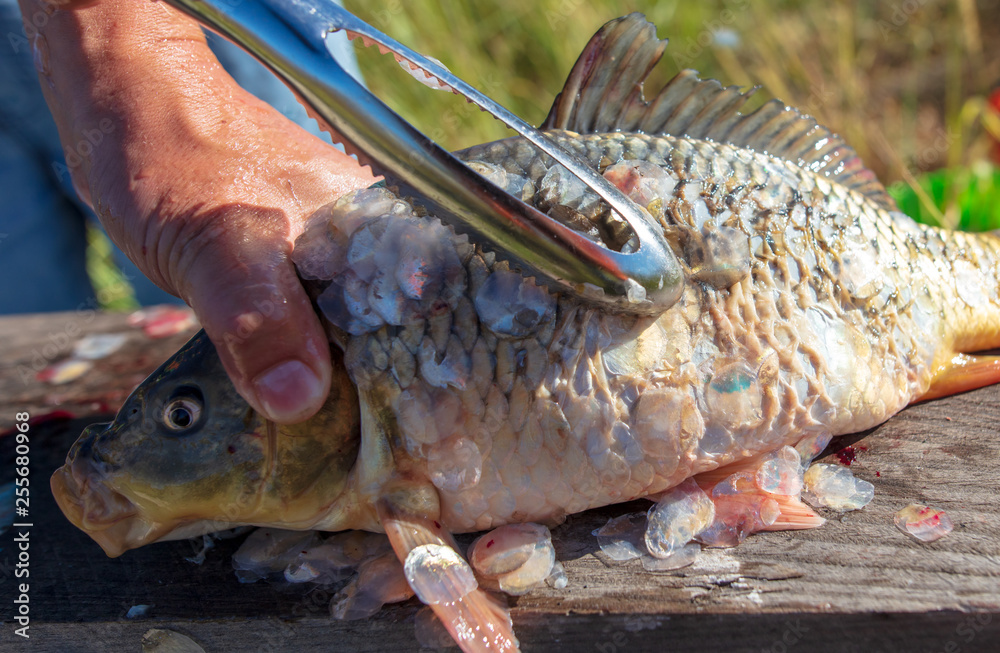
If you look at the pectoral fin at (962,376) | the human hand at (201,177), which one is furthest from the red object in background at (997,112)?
the human hand at (201,177)

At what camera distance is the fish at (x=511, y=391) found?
4.57 feet

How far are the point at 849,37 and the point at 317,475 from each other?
5.78 meters

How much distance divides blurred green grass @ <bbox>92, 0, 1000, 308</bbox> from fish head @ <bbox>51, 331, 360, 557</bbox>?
13.4 feet

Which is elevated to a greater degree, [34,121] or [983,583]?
[983,583]

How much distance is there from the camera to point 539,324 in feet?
4.65

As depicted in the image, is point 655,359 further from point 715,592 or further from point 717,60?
point 717,60

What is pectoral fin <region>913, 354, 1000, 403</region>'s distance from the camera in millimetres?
1894

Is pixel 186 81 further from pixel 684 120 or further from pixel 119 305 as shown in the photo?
pixel 119 305

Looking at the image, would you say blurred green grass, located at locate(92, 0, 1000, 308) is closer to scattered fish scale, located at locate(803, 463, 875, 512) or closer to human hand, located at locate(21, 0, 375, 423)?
human hand, located at locate(21, 0, 375, 423)

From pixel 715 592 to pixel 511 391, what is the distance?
558 mm

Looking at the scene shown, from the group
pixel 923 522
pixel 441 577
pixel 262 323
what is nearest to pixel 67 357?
pixel 262 323

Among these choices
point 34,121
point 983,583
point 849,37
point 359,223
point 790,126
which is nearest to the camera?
point 983,583

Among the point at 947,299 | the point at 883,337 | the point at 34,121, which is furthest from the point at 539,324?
the point at 34,121

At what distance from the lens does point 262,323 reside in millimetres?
1348
